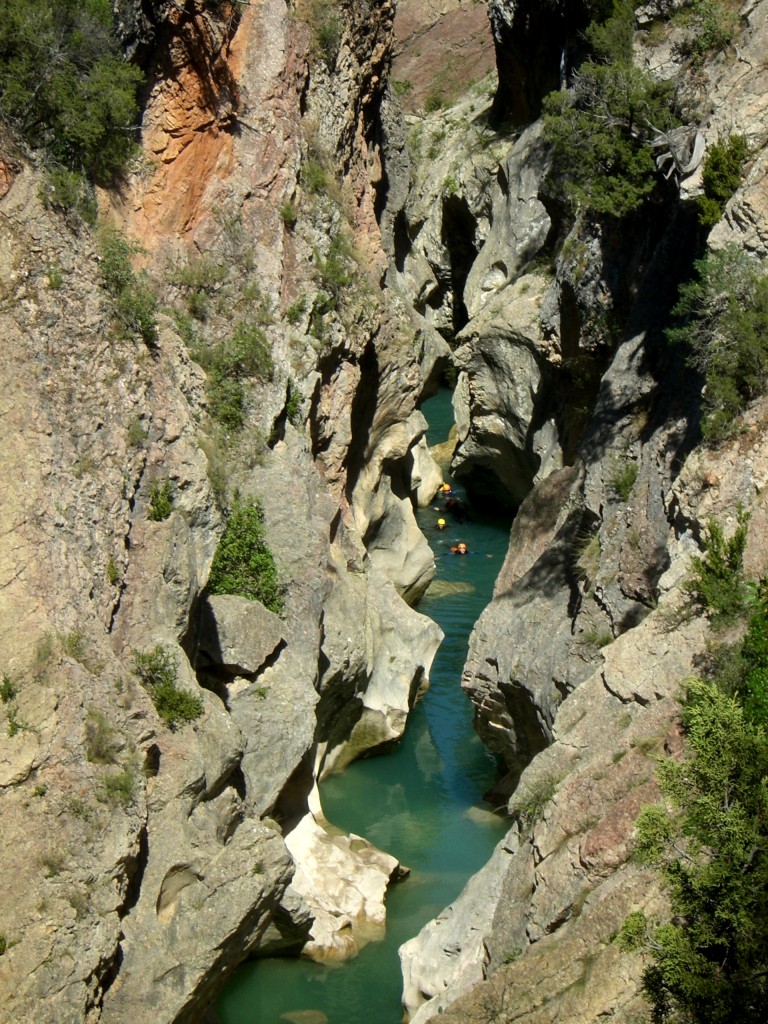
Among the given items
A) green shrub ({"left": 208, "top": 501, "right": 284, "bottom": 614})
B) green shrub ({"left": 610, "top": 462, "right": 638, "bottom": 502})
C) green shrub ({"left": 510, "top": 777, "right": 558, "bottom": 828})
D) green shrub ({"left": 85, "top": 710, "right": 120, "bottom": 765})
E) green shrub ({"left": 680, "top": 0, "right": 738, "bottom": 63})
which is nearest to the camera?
green shrub ({"left": 85, "top": 710, "right": 120, "bottom": 765})

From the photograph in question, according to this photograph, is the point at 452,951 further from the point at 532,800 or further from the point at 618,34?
the point at 618,34

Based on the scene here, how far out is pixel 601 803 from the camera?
48.1 ft

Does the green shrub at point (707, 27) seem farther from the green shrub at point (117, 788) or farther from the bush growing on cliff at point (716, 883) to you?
the green shrub at point (117, 788)

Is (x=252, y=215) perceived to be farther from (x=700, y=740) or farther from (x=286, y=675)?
(x=700, y=740)

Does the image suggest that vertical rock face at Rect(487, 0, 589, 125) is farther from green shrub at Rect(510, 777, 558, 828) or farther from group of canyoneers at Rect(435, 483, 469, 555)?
A: green shrub at Rect(510, 777, 558, 828)

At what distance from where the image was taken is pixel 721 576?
1556cm

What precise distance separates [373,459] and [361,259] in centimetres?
476

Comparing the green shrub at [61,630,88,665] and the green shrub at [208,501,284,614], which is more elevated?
the green shrub at [61,630,88,665]

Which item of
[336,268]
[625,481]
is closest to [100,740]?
[625,481]

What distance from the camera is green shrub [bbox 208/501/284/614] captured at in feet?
67.3

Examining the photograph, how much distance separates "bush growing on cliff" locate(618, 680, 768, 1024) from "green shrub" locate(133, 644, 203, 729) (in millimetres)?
7567

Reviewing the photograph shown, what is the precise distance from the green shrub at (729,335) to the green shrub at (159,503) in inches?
292

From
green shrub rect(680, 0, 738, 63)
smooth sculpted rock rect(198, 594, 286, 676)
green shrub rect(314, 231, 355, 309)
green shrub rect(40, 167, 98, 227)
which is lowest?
smooth sculpted rock rect(198, 594, 286, 676)

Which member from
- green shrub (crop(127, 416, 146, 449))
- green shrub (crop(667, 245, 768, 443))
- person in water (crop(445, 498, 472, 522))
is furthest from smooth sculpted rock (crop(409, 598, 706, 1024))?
person in water (crop(445, 498, 472, 522))
